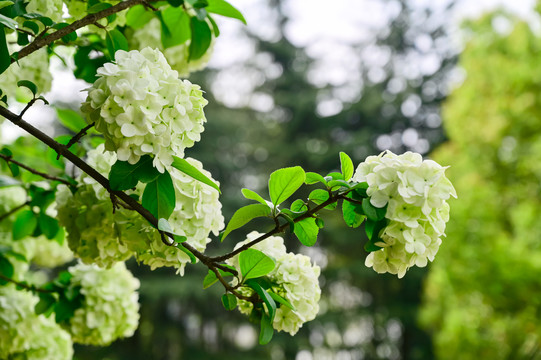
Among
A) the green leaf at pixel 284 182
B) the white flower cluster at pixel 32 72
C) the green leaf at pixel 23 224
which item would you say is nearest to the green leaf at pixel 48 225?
the green leaf at pixel 23 224

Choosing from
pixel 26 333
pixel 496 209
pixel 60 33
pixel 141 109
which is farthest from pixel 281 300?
pixel 496 209

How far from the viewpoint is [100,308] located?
1277mm

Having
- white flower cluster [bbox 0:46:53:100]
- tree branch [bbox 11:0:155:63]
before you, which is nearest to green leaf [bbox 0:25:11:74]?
tree branch [bbox 11:0:155:63]

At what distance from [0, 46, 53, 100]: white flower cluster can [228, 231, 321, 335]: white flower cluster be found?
1.92 feet

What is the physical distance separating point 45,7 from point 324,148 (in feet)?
33.8

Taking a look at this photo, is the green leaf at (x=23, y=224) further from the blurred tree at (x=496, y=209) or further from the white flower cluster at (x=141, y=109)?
the blurred tree at (x=496, y=209)

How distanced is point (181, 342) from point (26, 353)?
9.23 m

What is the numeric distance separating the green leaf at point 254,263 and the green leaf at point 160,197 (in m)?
0.14

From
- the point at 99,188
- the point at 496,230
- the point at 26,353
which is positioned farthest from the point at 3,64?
the point at 496,230

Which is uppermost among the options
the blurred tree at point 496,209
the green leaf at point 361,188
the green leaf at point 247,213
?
the green leaf at point 247,213

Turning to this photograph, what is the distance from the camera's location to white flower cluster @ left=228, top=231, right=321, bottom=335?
88cm

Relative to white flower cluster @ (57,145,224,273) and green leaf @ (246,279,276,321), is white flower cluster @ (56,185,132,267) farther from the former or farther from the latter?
green leaf @ (246,279,276,321)

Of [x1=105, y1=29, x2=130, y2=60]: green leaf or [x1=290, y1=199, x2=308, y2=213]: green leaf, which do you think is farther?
[x1=105, y1=29, x2=130, y2=60]: green leaf

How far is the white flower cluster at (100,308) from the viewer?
1.26 meters
